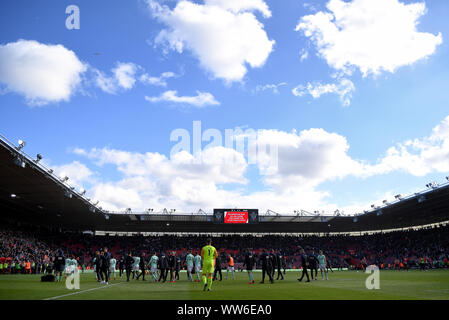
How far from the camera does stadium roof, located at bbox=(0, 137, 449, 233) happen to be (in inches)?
1400

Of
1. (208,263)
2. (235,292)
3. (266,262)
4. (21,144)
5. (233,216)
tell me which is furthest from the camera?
(233,216)

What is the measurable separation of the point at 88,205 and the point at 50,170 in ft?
52.7

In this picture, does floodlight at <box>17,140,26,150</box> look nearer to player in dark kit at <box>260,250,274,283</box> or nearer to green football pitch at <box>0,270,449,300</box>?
green football pitch at <box>0,270,449,300</box>

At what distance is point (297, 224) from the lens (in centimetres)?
6556

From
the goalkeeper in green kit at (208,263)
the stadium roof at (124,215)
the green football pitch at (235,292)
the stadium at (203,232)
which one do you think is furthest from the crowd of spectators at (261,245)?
the goalkeeper in green kit at (208,263)

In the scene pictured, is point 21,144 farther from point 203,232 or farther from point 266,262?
point 203,232

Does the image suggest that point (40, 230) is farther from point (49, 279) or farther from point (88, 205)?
point (49, 279)

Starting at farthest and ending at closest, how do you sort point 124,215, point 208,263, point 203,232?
point 203,232 → point 124,215 → point 208,263

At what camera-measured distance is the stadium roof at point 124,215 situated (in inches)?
1400

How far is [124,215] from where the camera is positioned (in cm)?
5575

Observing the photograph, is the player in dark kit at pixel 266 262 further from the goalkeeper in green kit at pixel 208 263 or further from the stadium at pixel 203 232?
the stadium at pixel 203 232

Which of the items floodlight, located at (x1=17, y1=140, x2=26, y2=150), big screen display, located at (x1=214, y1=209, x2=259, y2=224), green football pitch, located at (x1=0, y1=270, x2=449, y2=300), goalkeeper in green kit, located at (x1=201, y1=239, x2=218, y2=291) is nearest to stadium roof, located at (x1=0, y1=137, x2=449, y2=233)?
floodlight, located at (x1=17, y1=140, x2=26, y2=150)

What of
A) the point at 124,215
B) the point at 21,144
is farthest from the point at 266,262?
the point at 124,215

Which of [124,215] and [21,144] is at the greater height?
[21,144]
